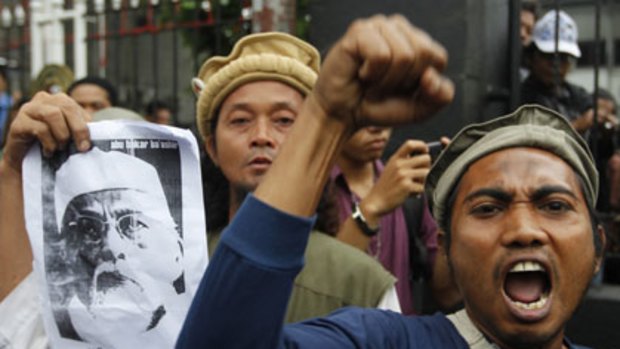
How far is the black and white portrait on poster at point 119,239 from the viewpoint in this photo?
6.29ft

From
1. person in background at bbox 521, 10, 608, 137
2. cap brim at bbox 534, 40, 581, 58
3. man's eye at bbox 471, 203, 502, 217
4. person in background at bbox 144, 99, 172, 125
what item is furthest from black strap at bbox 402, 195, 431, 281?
person in background at bbox 144, 99, 172, 125

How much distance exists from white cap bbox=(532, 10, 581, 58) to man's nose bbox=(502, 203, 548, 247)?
248 cm

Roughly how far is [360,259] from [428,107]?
1289mm

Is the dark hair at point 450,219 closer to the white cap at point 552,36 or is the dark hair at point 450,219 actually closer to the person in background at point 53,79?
the white cap at point 552,36

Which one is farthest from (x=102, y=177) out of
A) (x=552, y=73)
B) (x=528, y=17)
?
(x=528, y=17)

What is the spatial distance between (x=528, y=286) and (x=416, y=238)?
155cm

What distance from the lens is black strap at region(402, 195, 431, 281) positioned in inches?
135

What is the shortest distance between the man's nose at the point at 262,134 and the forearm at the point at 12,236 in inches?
31.2

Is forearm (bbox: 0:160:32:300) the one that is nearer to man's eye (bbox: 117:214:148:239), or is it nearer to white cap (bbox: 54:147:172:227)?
white cap (bbox: 54:147:172:227)

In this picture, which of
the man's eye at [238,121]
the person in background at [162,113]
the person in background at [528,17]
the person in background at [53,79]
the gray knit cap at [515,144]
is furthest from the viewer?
the person in background at [162,113]

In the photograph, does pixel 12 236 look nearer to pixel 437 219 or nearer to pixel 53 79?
pixel 437 219

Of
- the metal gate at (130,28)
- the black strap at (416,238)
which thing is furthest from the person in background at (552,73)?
the metal gate at (130,28)

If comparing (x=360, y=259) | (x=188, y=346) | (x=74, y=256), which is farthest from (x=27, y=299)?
(x=360, y=259)

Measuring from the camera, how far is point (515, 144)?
6.56ft
